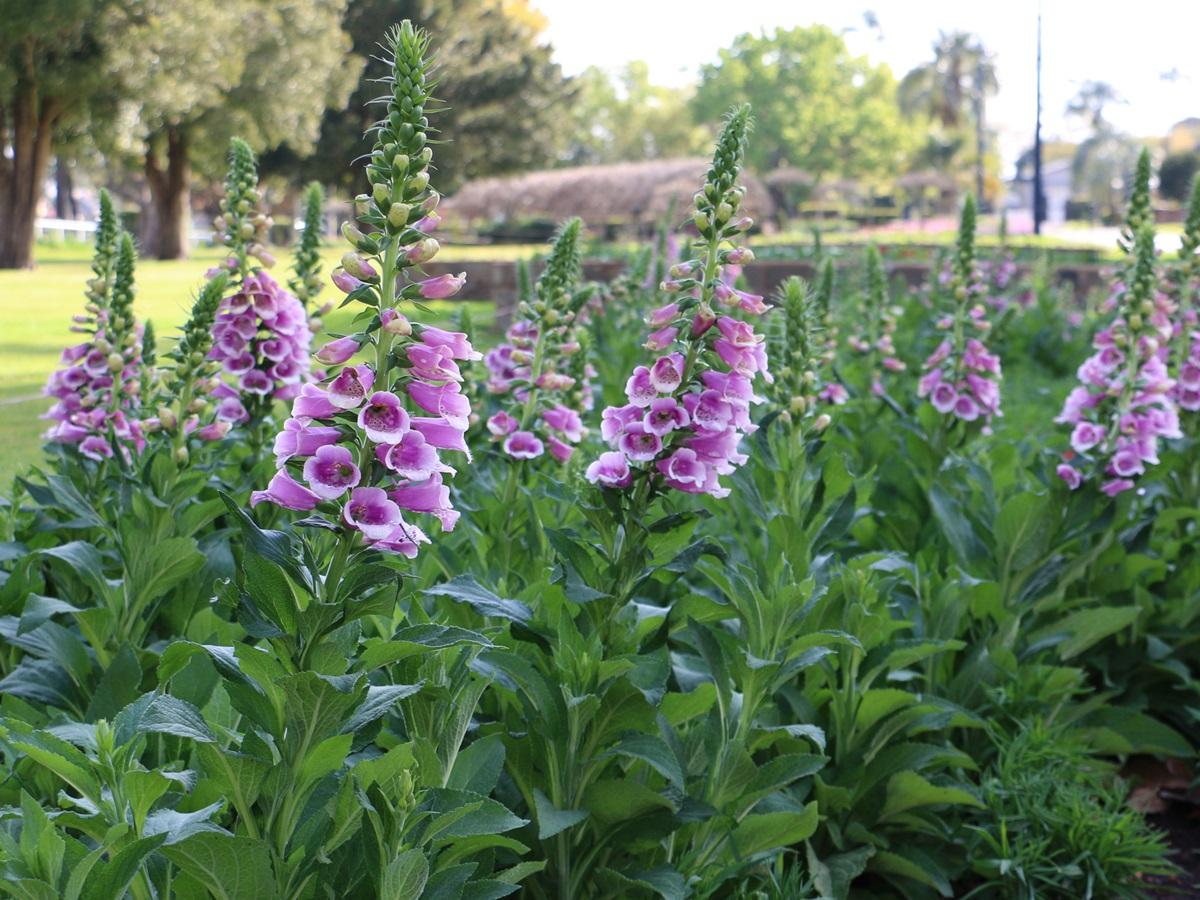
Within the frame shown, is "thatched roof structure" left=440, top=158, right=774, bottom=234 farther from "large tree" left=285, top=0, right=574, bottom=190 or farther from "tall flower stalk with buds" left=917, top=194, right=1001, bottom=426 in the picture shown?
"tall flower stalk with buds" left=917, top=194, right=1001, bottom=426

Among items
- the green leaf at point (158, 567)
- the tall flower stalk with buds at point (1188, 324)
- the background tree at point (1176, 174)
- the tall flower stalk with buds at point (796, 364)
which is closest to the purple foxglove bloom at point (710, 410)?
the tall flower stalk with buds at point (796, 364)

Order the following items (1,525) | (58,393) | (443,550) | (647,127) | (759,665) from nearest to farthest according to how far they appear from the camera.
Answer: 1. (759,665)
2. (443,550)
3. (1,525)
4. (58,393)
5. (647,127)

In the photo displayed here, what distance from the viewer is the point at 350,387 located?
211cm

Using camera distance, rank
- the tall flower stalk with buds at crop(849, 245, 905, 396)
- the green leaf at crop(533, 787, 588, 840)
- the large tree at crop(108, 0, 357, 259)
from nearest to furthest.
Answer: the green leaf at crop(533, 787, 588, 840), the tall flower stalk with buds at crop(849, 245, 905, 396), the large tree at crop(108, 0, 357, 259)

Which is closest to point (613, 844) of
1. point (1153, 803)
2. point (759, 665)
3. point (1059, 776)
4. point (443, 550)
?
point (759, 665)

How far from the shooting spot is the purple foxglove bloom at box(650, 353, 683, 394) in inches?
111

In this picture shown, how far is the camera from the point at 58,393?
14.4ft

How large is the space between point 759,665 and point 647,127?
346 ft

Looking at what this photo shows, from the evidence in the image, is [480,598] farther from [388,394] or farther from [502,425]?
[502,425]

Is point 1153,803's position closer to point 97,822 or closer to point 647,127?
point 97,822

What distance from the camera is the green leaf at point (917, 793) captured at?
3.38 meters

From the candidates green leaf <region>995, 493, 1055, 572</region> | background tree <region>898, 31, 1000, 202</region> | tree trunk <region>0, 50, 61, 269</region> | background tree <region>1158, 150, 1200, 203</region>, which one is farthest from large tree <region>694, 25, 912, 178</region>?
green leaf <region>995, 493, 1055, 572</region>

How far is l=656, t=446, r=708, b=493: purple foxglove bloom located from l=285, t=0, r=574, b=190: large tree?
39.8 meters

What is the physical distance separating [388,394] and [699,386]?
0.99 meters
